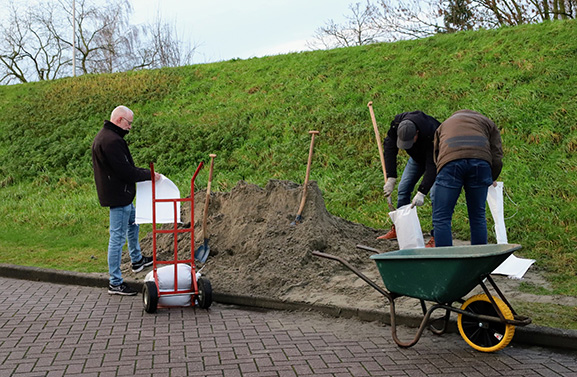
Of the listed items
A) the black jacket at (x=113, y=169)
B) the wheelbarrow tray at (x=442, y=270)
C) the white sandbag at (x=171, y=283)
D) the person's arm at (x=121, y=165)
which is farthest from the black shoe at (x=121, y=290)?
the wheelbarrow tray at (x=442, y=270)

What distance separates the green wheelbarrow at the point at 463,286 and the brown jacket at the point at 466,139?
1.14 metres

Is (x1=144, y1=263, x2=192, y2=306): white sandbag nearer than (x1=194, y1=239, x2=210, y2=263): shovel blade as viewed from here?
Yes

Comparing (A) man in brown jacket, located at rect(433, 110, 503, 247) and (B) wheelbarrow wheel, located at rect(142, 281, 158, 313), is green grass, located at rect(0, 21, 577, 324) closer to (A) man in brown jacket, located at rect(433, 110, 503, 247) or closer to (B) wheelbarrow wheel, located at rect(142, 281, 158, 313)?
(A) man in brown jacket, located at rect(433, 110, 503, 247)

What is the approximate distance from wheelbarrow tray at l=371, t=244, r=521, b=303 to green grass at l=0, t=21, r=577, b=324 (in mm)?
2212

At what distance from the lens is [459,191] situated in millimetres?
5586

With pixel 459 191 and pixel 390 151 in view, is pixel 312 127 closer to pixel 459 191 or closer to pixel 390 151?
pixel 390 151

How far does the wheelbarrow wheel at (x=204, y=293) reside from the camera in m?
5.86

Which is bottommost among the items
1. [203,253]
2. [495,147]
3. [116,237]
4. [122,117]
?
[203,253]

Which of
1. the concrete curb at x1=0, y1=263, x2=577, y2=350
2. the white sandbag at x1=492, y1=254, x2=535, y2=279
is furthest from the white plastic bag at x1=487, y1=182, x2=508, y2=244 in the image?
the concrete curb at x1=0, y1=263, x2=577, y2=350

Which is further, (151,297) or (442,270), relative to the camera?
(151,297)

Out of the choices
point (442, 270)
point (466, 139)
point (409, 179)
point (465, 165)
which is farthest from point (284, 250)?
point (442, 270)

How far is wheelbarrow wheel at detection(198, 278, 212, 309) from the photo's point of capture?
19.2 ft

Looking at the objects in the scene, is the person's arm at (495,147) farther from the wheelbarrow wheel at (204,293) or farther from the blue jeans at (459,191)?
the wheelbarrow wheel at (204,293)

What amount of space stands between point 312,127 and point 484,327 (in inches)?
406
